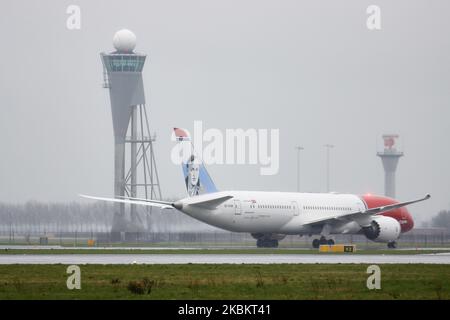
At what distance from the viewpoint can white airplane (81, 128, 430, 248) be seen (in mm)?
92312

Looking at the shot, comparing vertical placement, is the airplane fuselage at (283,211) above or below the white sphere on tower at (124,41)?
below

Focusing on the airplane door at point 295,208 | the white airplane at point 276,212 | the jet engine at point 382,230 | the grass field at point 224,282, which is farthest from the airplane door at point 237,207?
the grass field at point 224,282

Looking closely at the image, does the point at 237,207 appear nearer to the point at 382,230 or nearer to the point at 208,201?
the point at 208,201

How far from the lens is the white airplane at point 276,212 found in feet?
303

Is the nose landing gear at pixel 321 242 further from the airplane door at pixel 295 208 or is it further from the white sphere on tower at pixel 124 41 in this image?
the white sphere on tower at pixel 124 41

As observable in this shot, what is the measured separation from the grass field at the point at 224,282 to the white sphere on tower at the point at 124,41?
12365 centimetres

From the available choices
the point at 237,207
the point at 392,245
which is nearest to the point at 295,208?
the point at 237,207

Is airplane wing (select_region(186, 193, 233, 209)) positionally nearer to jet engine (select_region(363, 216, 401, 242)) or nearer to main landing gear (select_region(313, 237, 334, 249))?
main landing gear (select_region(313, 237, 334, 249))

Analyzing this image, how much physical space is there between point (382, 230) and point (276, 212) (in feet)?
34.1

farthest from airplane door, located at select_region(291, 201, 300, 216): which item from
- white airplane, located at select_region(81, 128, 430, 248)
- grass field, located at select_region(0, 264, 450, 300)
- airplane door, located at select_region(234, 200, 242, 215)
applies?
grass field, located at select_region(0, 264, 450, 300)

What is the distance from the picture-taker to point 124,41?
17912cm

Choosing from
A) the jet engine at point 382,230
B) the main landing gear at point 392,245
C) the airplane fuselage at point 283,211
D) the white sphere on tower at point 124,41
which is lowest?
the main landing gear at point 392,245

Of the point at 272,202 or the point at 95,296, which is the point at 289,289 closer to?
the point at 95,296
